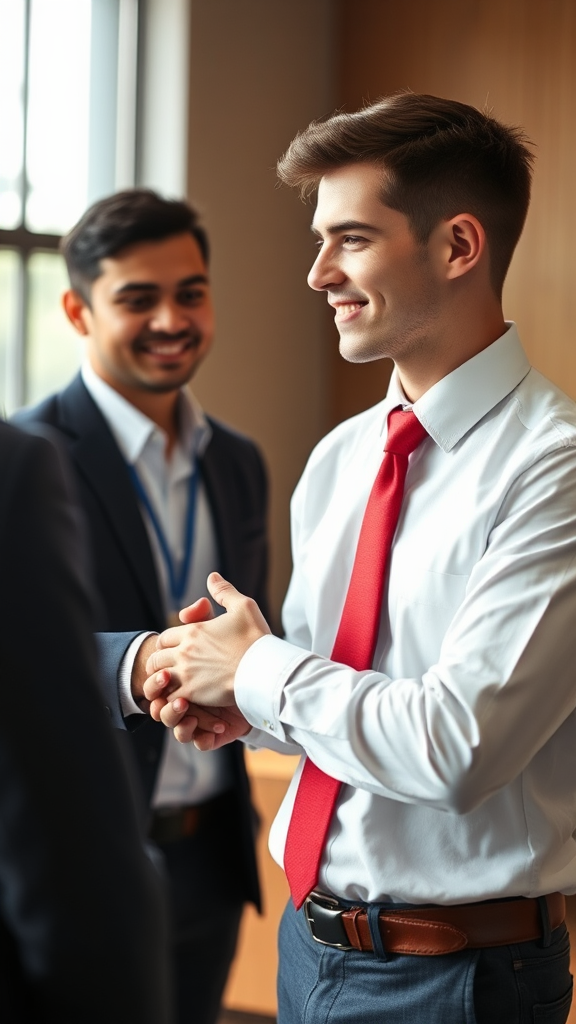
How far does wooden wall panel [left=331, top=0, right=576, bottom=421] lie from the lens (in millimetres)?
3045

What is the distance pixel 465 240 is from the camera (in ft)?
4.78

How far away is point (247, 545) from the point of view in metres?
2.90

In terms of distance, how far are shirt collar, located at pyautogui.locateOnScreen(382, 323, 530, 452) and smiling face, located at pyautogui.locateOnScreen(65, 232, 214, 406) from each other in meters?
1.46

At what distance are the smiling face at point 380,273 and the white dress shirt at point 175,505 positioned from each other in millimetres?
1191

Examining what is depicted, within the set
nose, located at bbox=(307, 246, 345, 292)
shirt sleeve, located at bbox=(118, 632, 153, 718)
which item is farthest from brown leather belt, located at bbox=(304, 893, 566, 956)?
nose, located at bbox=(307, 246, 345, 292)

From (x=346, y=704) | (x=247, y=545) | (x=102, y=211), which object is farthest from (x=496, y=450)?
(x=102, y=211)

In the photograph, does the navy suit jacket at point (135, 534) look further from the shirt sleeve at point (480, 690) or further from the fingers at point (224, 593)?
the shirt sleeve at point (480, 690)

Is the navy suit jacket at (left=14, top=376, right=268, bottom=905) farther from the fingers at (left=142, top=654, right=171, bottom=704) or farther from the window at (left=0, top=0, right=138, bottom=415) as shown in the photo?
A: the window at (left=0, top=0, right=138, bottom=415)

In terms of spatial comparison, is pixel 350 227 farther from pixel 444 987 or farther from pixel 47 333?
pixel 47 333

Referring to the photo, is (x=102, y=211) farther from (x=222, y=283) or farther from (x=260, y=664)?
(x=260, y=664)

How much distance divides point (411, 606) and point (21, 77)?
2997 mm

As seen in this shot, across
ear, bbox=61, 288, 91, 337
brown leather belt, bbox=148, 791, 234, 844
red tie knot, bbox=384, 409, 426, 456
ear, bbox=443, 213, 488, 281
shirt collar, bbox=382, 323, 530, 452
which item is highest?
ear, bbox=443, 213, 488, 281

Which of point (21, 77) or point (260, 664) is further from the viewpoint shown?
point (21, 77)

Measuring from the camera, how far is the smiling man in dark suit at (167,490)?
2525 mm
